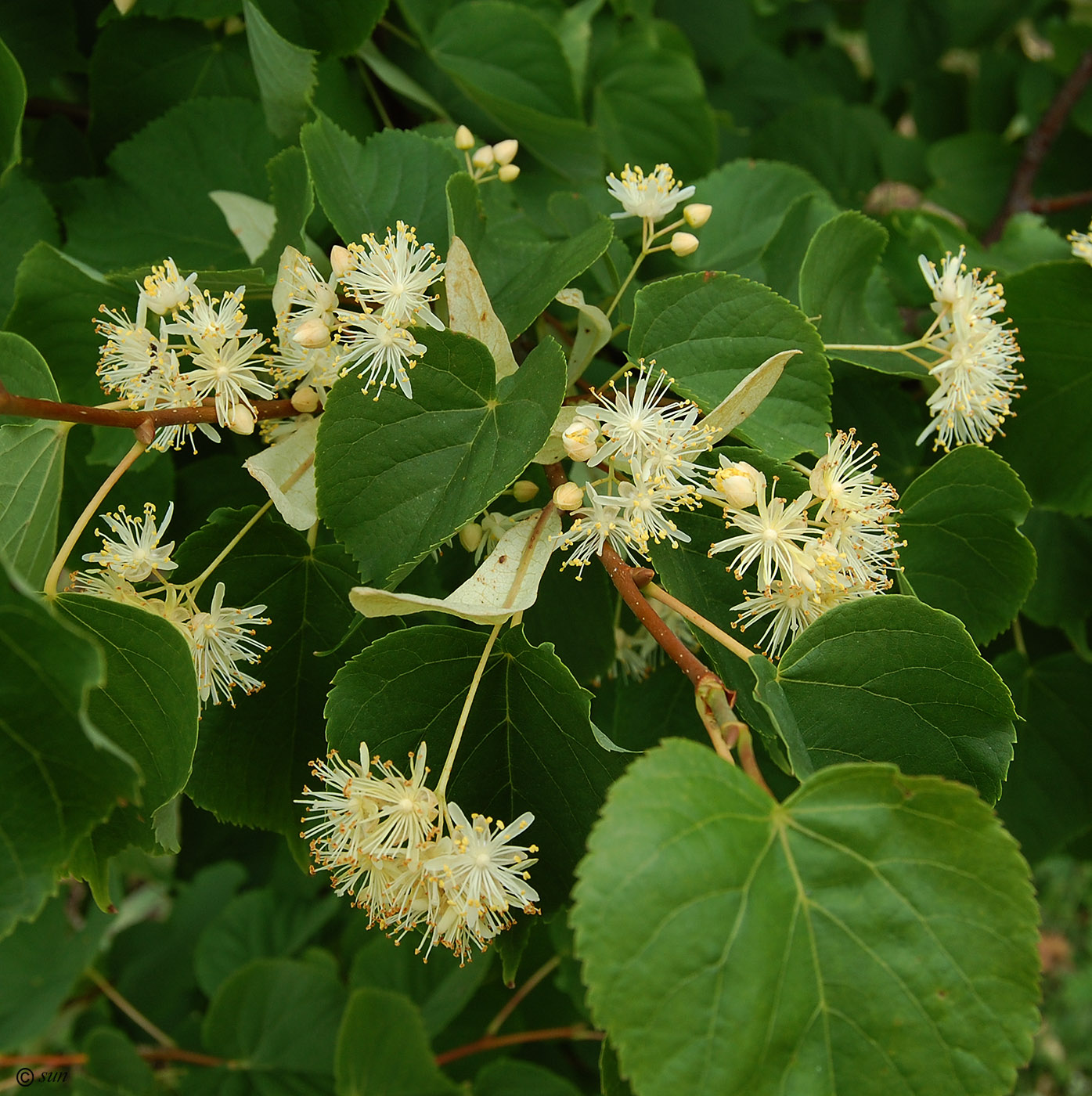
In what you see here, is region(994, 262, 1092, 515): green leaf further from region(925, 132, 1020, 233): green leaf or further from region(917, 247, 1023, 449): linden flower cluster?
region(925, 132, 1020, 233): green leaf

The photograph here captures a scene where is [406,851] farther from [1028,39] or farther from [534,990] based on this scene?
[1028,39]

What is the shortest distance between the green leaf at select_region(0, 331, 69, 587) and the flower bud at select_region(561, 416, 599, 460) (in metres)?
0.51

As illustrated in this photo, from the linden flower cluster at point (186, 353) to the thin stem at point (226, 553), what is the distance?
0.30ft

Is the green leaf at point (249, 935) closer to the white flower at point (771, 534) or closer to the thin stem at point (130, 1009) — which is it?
the thin stem at point (130, 1009)

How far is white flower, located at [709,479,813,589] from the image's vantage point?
827 millimetres

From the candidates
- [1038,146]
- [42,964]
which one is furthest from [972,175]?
[42,964]

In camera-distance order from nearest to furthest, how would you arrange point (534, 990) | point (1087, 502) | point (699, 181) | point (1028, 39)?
1. point (1087, 502)
2. point (699, 181)
3. point (534, 990)
4. point (1028, 39)

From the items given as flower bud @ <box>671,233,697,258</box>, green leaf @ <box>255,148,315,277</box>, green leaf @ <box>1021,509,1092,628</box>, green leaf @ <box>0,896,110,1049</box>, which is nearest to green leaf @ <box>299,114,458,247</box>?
green leaf @ <box>255,148,315,277</box>

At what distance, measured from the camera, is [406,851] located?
30.9 inches

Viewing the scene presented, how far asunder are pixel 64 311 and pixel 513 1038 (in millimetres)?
1614

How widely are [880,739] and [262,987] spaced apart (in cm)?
140

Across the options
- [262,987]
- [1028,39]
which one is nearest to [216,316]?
[262,987]

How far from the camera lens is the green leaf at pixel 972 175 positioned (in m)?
1.96

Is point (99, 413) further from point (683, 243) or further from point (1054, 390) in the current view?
point (1054, 390)
